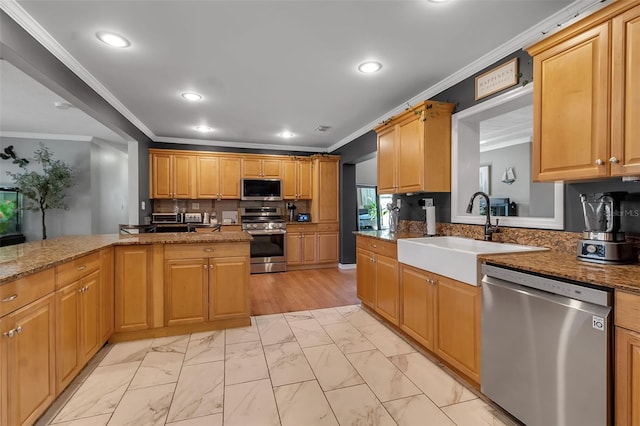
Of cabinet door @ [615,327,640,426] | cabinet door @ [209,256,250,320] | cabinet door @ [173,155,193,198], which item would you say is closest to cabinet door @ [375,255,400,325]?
cabinet door @ [209,256,250,320]

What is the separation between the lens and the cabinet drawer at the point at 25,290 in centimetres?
135

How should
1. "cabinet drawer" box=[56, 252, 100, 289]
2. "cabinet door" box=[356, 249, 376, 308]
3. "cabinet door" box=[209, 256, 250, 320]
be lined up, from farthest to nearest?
"cabinet door" box=[356, 249, 376, 308] → "cabinet door" box=[209, 256, 250, 320] → "cabinet drawer" box=[56, 252, 100, 289]

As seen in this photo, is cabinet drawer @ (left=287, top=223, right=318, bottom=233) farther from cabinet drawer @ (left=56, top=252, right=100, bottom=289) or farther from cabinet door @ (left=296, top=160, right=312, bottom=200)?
cabinet drawer @ (left=56, top=252, right=100, bottom=289)

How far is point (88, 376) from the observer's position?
2.11m

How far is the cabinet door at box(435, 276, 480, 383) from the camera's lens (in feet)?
6.18

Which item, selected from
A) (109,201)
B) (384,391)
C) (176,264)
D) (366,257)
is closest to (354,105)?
(366,257)

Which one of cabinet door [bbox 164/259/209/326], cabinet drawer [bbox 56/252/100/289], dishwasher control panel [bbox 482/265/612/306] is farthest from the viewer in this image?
cabinet door [bbox 164/259/209/326]

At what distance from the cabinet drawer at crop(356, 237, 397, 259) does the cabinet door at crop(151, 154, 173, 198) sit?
3.61 metres

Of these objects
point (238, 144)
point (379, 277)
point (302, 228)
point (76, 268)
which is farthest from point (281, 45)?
point (302, 228)

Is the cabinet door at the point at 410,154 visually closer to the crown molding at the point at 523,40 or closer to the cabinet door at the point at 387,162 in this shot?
the cabinet door at the point at 387,162

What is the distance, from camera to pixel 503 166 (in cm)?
536

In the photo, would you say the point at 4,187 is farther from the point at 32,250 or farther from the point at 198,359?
the point at 198,359

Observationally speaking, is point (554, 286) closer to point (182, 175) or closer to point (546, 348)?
point (546, 348)

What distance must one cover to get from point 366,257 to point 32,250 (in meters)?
2.85
